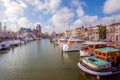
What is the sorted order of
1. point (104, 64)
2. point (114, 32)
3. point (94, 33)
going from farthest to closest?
point (94, 33)
point (114, 32)
point (104, 64)

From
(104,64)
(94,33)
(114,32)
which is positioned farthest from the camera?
(94,33)

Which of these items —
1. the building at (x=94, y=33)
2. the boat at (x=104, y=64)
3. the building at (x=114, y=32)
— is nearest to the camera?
the boat at (x=104, y=64)

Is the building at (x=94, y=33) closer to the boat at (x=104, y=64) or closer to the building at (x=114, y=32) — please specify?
the building at (x=114, y=32)

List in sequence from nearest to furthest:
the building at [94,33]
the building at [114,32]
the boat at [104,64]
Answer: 1. the boat at [104,64]
2. the building at [114,32]
3. the building at [94,33]

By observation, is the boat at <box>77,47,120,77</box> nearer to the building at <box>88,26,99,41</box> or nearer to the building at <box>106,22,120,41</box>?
the building at <box>106,22,120,41</box>

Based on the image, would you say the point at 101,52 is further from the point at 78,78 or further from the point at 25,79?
the point at 25,79

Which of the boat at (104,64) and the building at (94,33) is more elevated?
the building at (94,33)

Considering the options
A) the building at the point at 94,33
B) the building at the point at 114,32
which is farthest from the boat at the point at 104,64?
the building at the point at 94,33

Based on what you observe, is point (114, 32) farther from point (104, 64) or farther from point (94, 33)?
point (104, 64)

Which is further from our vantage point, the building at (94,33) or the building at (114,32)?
the building at (94,33)

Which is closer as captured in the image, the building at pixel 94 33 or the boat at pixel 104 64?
the boat at pixel 104 64

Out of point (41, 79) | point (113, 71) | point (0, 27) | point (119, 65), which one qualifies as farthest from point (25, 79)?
point (0, 27)

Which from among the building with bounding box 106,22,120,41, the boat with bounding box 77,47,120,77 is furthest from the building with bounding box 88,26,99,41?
the boat with bounding box 77,47,120,77

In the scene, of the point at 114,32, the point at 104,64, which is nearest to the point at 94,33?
the point at 114,32
